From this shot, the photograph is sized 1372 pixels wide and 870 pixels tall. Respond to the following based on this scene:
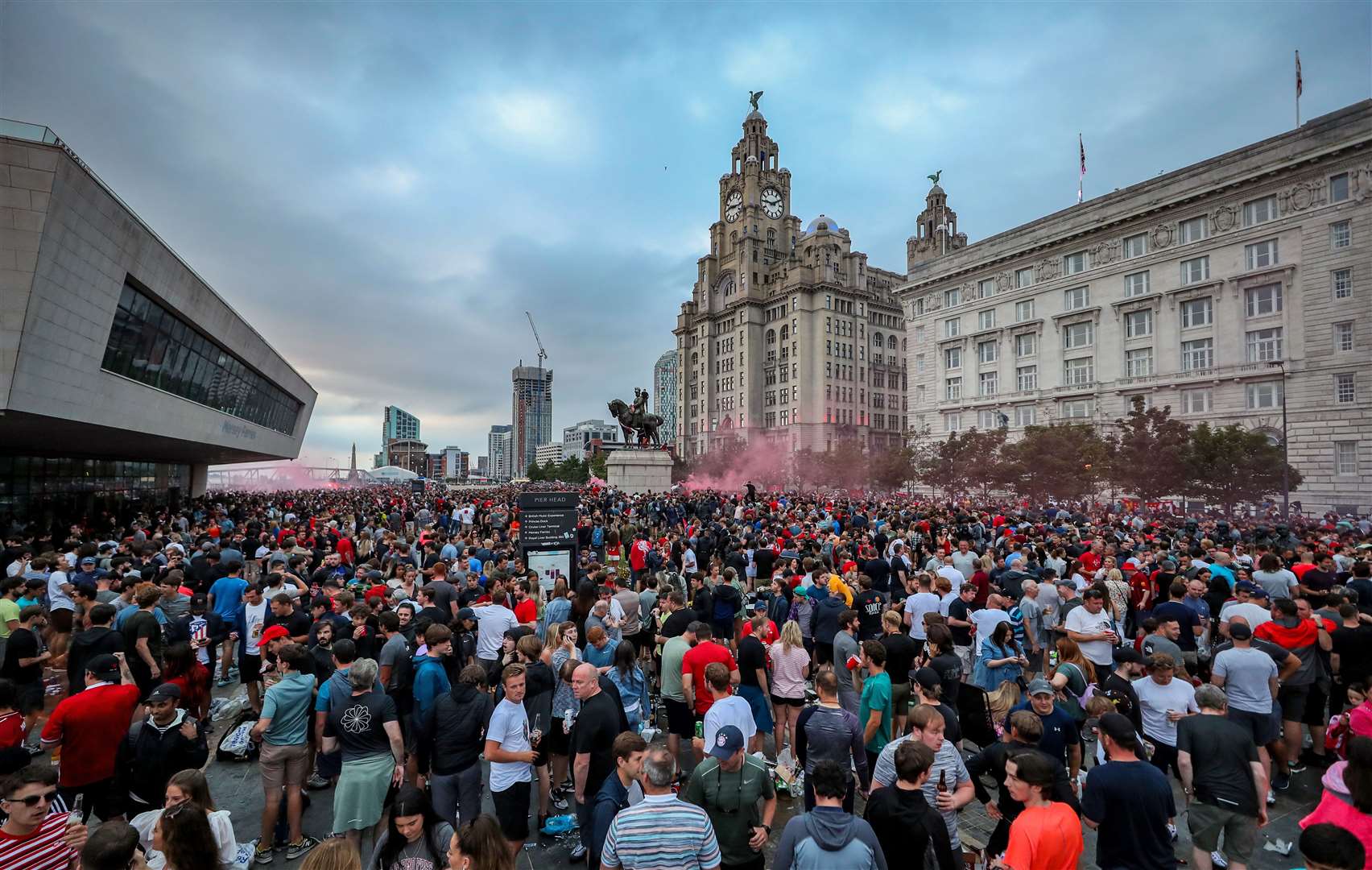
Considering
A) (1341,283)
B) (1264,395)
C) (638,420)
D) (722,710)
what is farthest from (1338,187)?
(722,710)

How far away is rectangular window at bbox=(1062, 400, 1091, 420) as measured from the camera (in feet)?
148

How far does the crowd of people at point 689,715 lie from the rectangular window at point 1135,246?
41.5m

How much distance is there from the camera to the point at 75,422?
1502 cm

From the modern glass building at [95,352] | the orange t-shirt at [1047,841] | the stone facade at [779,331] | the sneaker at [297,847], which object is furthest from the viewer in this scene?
the stone facade at [779,331]

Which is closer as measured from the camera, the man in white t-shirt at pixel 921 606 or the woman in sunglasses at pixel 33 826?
the woman in sunglasses at pixel 33 826

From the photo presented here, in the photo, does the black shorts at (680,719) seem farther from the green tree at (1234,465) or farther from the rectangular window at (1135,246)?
the rectangular window at (1135,246)

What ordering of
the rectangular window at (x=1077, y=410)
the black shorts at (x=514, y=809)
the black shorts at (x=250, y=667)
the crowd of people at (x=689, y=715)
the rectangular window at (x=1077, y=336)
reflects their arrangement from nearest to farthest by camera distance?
1. the crowd of people at (x=689, y=715)
2. the black shorts at (x=514, y=809)
3. the black shorts at (x=250, y=667)
4. the rectangular window at (x=1077, y=410)
5. the rectangular window at (x=1077, y=336)

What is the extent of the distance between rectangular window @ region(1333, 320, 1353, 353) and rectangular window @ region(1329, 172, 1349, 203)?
7.20 metres

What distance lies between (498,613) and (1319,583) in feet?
41.5

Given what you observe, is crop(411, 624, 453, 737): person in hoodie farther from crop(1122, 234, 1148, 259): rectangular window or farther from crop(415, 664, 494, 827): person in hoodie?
crop(1122, 234, 1148, 259): rectangular window

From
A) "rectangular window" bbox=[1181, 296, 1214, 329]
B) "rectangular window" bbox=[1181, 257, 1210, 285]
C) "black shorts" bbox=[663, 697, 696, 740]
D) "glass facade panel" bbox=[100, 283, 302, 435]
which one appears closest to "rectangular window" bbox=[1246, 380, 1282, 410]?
"rectangular window" bbox=[1181, 296, 1214, 329]

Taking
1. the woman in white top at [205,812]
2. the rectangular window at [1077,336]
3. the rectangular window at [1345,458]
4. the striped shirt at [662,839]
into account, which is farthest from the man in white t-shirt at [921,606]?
the rectangular window at [1077,336]

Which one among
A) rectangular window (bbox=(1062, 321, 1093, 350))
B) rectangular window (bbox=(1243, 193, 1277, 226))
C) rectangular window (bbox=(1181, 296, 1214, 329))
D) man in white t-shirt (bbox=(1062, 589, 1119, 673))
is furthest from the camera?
rectangular window (bbox=(1062, 321, 1093, 350))

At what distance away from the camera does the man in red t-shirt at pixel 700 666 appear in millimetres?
6156
